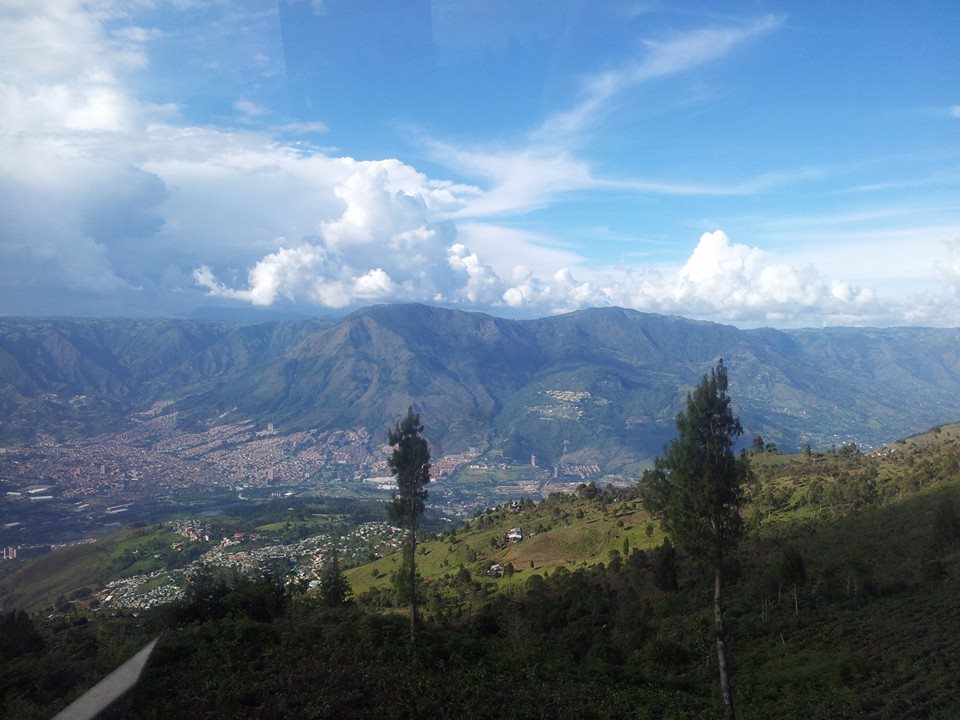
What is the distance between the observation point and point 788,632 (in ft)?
68.3

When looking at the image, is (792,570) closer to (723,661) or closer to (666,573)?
(666,573)

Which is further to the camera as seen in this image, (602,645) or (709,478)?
(602,645)

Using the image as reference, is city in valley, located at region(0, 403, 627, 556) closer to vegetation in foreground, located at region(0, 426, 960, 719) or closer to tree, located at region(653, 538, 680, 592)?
tree, located at region(653, 538, 680, 592)

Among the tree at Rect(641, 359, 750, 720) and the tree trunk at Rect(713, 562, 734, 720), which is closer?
the tree trunk at Rect(713, 562, 734, 720)

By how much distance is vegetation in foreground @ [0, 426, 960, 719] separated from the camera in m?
13.5

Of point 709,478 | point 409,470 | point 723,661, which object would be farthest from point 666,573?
point 709,478

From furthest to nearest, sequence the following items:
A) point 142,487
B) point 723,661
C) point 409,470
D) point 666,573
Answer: point 142,487
point 666,573
point 409,470
point 723,661

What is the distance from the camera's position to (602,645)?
2012 centimetres

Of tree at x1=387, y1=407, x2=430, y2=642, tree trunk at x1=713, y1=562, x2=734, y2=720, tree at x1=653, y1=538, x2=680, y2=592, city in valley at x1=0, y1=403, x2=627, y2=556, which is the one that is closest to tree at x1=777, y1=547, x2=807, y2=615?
tree at x1=653, y1=538, x2=680, y2=592

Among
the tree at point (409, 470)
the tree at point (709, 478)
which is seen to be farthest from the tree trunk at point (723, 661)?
the tree at point (409, 470)

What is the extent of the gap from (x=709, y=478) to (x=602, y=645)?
10144 mm

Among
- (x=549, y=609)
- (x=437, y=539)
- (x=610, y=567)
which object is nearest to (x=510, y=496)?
(x=437, y=539)

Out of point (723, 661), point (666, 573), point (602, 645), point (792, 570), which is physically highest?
point (723, 661)

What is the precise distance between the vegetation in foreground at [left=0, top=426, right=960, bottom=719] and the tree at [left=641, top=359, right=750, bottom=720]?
4.29 m
